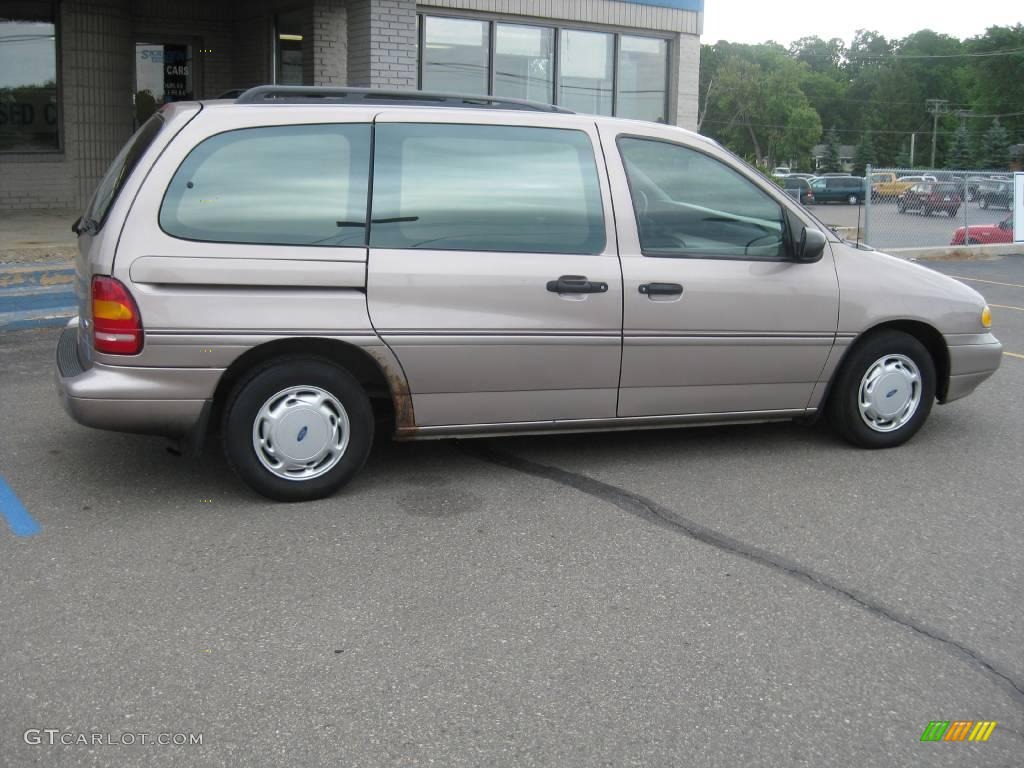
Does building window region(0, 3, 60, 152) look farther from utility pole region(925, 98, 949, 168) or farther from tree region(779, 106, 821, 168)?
tree region(779, 106, 821, 168)

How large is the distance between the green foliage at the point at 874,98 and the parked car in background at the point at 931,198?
242 ft

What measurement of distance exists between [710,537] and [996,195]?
17.2 metres

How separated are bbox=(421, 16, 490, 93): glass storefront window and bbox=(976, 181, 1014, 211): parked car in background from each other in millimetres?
9510

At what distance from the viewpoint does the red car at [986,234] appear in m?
19.2

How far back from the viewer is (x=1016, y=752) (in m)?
3.17

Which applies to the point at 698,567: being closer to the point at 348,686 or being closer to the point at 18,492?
the point at 348,686

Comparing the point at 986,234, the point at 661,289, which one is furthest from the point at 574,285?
the point at 986,234

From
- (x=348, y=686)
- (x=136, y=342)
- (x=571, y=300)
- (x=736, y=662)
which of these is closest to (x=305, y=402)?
(x=136, y=342)

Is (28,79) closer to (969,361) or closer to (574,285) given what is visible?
(574,285)

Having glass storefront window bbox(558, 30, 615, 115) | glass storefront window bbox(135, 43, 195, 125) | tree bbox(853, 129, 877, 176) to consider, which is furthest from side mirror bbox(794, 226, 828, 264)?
tree bbox(853, 129, 877, 176)

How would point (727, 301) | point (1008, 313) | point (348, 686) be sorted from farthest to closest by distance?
point (1008, 313) < point (727, 301) < point (348, 686)

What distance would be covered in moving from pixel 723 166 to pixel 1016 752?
10.9 feet

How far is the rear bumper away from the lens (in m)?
4.76

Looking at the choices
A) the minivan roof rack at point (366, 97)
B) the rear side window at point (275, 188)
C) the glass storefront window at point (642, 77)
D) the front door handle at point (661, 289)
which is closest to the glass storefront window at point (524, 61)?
the glass storefront window at point (642, 77)
